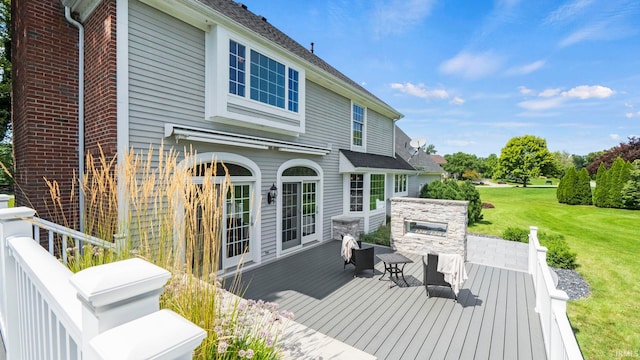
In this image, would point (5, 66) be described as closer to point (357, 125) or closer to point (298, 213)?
point (298, 213)

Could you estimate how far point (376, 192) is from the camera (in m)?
12.2

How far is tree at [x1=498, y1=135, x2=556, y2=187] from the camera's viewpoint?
41.0 meters

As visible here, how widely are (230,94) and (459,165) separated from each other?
5920 cm

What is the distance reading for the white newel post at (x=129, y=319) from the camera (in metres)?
0.73

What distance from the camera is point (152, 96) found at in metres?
5.14

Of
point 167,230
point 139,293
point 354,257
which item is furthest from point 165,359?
point 354,257

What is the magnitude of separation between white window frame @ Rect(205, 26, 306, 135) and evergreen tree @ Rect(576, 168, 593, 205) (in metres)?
29.4

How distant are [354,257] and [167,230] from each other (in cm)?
480

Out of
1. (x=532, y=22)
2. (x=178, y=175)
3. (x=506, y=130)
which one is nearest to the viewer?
(x=178, y=175)

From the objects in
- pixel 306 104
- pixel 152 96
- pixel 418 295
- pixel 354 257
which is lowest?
pixel 418 295

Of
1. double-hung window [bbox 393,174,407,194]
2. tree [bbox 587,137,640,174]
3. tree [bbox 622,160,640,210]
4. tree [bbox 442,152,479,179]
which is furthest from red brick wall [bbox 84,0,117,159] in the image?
tree [bbox 442,152,479,179]

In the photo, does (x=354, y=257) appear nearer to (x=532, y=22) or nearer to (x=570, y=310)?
(x=570, y=310)

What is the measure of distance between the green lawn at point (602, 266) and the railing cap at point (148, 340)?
21.5ft

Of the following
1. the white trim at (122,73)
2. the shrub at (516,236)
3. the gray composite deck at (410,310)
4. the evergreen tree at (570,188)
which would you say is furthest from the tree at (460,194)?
the evergreen tree at (570,188)
